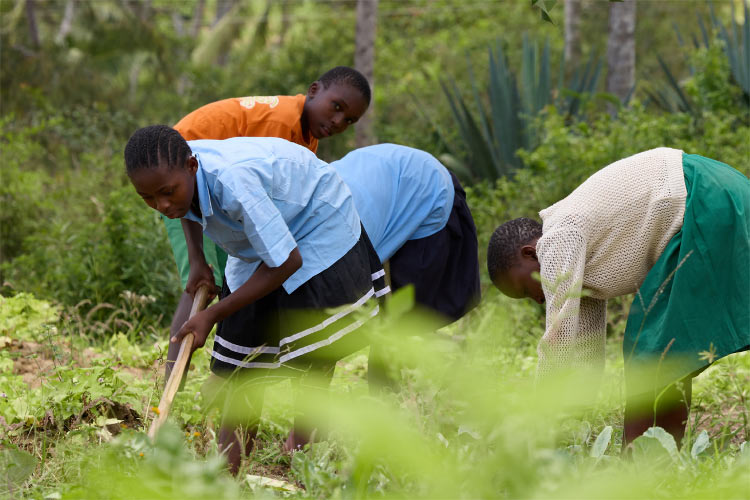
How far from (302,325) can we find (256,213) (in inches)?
18.0

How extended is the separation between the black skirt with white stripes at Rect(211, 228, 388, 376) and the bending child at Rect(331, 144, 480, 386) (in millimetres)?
540

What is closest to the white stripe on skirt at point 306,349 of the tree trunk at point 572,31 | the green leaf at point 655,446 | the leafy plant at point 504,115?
the green leaf at point 655,446

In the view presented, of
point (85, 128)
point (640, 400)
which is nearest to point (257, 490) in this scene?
point (640, 400)

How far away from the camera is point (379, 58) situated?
66.6 feet

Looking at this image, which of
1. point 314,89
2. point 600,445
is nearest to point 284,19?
point 314,89

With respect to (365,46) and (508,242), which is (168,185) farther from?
(365,46)

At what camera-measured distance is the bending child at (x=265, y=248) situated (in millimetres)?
2379

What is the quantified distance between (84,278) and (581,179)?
314 cm

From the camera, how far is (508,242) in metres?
2.57

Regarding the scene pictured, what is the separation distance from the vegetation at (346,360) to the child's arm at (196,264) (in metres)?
0.37

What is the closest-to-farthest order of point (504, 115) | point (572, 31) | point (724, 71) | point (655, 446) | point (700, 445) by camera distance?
point (655, 446) < point (700, 445) < point (504, 115) < point (724, 71) < point (572, 31)

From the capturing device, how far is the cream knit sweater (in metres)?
2.41

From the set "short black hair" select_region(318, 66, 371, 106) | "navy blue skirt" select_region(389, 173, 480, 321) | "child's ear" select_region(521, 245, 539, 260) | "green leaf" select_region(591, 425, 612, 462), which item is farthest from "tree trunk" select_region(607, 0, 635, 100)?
"green leaf" select_region(591, 425, 612, 462)

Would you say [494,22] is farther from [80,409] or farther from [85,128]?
[80,409]
